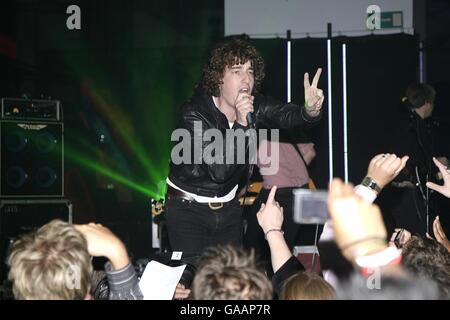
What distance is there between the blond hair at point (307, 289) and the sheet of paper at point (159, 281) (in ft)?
2.43

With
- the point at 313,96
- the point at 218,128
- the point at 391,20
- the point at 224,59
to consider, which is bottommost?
the point at 218,128

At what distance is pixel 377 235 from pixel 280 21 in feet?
16.4

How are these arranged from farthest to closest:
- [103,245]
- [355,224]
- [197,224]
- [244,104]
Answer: [197,224] → [244,104] → [103,245] → [355,224]

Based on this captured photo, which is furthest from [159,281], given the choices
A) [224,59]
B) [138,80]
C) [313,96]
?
[138,80]

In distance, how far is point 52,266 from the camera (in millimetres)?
1524

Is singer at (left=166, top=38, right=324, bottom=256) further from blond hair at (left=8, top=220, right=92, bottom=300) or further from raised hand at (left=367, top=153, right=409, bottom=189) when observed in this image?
blond hair at (left=8, top=220, right=92, bottom=300)

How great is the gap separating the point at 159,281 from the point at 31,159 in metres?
3.37

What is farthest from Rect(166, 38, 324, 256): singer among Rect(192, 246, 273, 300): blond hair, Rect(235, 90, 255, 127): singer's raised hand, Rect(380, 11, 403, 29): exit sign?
Rect(380, 11, 403, 29): exit sign

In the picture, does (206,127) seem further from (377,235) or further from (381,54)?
(381,54)

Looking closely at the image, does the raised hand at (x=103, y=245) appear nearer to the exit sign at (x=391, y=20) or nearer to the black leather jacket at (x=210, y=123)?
the black leather jacket at (x=210, y=123)

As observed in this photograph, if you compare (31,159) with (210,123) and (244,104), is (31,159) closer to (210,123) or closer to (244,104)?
(210,123)

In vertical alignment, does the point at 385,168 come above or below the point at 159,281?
above

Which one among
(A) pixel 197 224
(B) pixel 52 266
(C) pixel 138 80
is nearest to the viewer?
(B) pixel 52 266
